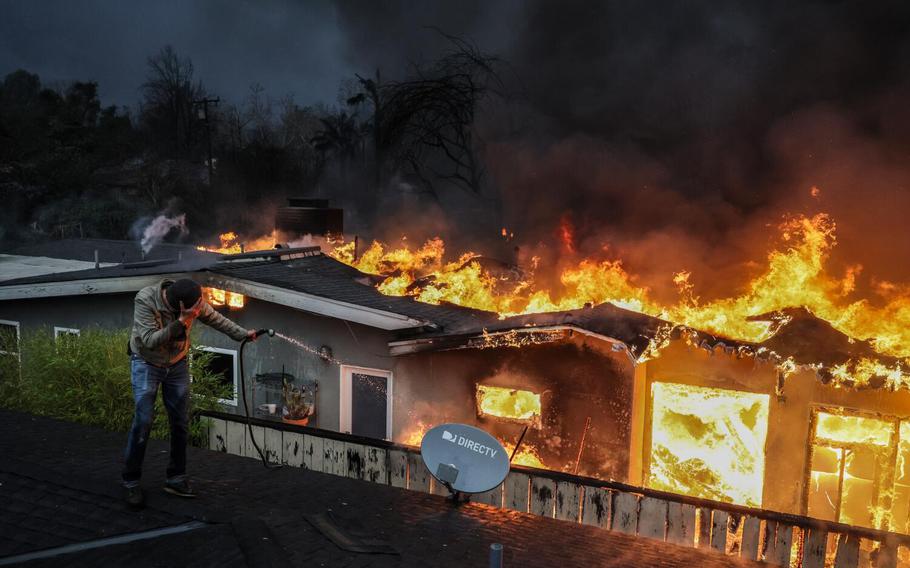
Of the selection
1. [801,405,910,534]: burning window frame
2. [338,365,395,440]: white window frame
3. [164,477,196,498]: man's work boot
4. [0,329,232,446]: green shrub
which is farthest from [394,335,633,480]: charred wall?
[164,477,196,498]: man's work boot

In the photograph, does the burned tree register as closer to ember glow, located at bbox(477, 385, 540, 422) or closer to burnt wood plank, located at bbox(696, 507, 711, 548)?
ember glow, located at bbox(477, 385, 540, 422)

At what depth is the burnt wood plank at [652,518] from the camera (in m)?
6.24

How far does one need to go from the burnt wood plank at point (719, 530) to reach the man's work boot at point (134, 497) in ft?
16.4

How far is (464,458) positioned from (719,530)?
246cm

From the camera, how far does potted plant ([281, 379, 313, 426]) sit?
37.1ft

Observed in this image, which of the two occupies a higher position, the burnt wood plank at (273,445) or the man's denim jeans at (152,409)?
the man's denim jeans at (152,409)

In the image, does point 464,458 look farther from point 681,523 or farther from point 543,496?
point 681,523

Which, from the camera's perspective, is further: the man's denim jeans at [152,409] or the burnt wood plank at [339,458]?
the burnt wood plank at [339,458]

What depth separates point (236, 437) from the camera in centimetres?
812

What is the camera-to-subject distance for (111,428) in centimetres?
774

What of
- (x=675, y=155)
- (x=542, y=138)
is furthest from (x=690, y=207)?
(x=542, y=138)

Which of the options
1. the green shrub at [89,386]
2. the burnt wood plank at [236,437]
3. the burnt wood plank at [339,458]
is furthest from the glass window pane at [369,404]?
the burnt wood plank at [339,458]

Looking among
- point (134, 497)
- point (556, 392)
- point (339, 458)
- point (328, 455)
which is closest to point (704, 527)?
point (556, 392)

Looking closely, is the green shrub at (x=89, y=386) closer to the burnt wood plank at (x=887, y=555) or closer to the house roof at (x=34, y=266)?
the burnt wood plank at (x=887, y=555)
